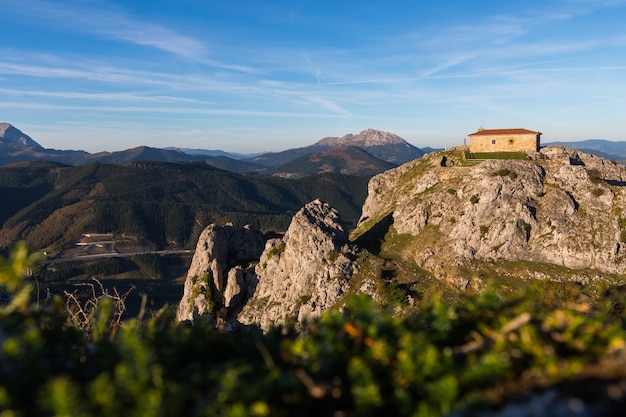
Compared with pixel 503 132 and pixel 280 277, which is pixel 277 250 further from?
pixel 503 132

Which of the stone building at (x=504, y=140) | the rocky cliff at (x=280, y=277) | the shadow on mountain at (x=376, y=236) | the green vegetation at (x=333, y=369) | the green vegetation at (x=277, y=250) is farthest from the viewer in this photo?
the stone building at (x=504, y=140)

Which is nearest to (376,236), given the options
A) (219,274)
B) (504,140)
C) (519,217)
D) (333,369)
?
(519,217)

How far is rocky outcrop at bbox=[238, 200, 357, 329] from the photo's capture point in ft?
185

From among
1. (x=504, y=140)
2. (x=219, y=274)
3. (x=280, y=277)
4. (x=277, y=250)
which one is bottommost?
(x=219, y=274)

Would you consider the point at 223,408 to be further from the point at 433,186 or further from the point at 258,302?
the point at 433,186

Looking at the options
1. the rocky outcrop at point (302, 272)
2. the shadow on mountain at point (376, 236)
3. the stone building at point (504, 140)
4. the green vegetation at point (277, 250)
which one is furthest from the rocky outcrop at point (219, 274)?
the stone building at point (504, 140)

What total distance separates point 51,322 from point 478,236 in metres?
60.4

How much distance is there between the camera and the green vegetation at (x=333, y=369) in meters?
5.70

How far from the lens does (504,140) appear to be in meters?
82.2

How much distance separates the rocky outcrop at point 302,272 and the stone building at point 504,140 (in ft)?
133

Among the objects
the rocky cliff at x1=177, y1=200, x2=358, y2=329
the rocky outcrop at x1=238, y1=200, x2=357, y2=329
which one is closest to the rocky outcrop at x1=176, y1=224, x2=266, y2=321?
the rocky cliff at x1=177, y1=200, x2=358, y2=329

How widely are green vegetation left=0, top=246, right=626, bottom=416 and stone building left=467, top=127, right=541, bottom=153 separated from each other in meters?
81.6

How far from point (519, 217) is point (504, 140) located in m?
28.3

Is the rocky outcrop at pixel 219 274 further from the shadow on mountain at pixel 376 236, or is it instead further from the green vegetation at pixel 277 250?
the shadow on mountain at pixel 376 236
